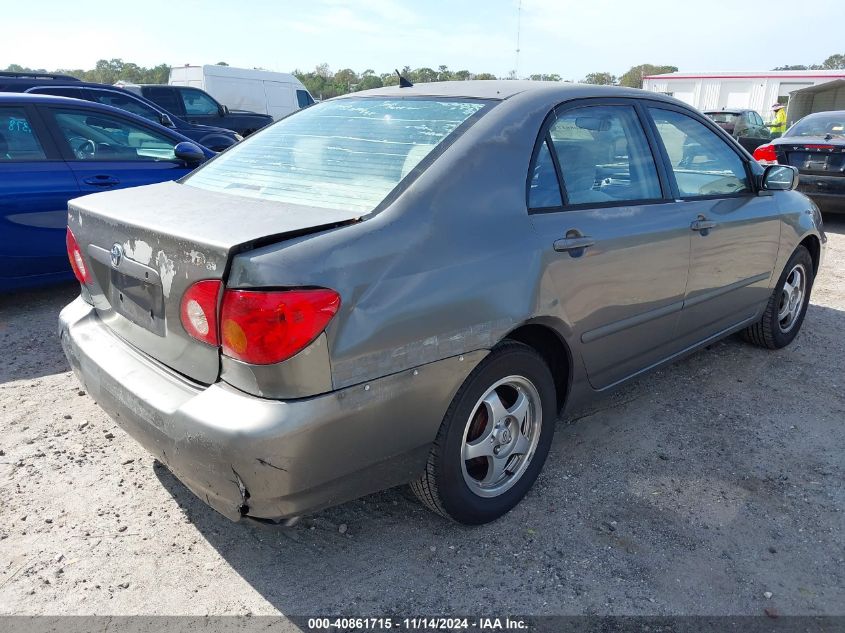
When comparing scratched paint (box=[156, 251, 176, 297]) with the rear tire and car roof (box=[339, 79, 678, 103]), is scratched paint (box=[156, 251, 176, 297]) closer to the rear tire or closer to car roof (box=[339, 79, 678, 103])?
car roof (box=[339, 79, 678, 103])

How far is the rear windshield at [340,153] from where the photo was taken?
2363 mm

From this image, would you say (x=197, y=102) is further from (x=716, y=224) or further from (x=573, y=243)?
(x=573, y=243)

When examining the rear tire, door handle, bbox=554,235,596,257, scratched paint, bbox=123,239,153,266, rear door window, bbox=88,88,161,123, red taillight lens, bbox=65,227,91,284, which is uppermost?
rear door window, bbox=88,88,161,123

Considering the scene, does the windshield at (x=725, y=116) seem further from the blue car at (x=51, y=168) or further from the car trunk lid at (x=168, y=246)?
the car trunk lid at (x=168, y=246)

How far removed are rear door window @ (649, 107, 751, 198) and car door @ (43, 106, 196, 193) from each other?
4.01m

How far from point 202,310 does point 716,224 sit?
266 centimetres

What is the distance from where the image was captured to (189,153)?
5270 millimetres

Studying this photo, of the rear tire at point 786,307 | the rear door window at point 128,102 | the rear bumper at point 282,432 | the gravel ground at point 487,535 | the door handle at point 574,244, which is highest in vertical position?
the rear door window at point 128,102

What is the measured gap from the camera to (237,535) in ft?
8.35

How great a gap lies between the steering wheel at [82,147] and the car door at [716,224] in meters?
4.26

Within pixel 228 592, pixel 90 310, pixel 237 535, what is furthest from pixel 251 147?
pixel 228 592

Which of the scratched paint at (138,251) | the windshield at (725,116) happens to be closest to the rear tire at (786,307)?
the scratched paint at (138,251)

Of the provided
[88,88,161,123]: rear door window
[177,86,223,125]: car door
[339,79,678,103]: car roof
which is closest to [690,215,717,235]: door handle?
[339,79,678,103]: car roof

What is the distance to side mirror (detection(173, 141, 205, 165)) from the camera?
17.1ft
